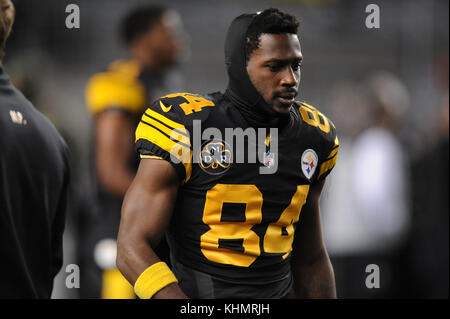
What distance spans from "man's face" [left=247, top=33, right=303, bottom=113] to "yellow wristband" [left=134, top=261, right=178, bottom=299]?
81cm

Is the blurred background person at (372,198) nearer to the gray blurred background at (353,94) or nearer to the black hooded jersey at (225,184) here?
the gray blurred background at (353,94)

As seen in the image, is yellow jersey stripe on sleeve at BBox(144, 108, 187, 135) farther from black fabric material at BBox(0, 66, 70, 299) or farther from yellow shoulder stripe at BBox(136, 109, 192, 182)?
black fabric material at BBox(0, 66, 70, 299)

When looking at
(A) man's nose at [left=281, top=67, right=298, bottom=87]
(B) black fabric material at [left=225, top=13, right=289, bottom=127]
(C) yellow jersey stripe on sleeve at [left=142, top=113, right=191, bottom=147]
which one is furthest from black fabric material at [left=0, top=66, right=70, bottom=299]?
(A) man's nose at [left=281, top=67, right=298, bottom=87]

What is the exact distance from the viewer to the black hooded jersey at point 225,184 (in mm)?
2633

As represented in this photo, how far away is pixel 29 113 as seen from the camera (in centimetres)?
287

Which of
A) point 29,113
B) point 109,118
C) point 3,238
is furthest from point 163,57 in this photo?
point 3,238

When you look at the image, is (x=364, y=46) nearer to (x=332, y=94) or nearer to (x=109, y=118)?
(x=332, y=94)

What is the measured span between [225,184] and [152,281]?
49 cm

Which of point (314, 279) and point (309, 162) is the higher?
point (309, 162)

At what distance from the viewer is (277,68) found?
264cm

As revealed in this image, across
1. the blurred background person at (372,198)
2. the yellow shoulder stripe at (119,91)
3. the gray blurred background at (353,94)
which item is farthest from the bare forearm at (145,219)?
the blurred background person at (372,198)

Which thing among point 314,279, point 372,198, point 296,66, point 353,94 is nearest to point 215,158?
point 296,66

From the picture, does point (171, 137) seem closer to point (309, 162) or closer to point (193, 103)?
point (193, 103)

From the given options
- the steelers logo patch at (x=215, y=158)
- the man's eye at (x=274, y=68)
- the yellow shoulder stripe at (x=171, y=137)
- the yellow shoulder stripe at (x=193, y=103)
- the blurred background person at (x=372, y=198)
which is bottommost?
the blurred background person at (x=372, y=198)
